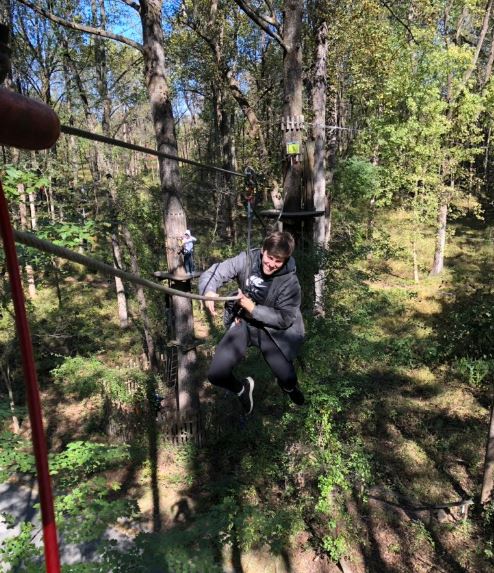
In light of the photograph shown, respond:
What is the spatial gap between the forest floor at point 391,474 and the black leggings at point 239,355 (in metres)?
2.33

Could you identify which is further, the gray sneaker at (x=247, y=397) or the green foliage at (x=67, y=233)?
the green foliage at (x=67, y=233)

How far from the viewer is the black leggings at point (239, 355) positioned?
3.22 metres

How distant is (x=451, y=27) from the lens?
20.9 m

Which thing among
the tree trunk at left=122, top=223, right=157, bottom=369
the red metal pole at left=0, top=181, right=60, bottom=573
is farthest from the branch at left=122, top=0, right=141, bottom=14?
the red metal pole at left=0, top=181, right=60, bottom=573

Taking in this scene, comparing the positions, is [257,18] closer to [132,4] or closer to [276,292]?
[132,4]

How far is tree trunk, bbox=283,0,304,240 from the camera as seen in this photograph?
5.12m

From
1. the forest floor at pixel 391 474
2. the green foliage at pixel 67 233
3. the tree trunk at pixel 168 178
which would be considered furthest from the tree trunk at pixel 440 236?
the green foliage at pixel 67 233

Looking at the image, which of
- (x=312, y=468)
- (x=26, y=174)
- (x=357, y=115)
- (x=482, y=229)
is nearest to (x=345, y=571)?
Answer: (x=312, y=468)

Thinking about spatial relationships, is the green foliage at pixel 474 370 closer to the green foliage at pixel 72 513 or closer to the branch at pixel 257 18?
the branch at pixel 257 18

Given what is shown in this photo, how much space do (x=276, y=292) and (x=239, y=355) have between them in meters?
0.54

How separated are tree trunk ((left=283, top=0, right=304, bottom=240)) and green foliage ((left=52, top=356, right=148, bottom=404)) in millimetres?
6275

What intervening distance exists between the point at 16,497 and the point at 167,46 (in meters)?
15.0

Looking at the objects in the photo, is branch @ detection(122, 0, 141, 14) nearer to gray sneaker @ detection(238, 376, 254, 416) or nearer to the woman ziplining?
the woman ziplining

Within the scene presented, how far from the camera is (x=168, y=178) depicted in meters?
7.57
